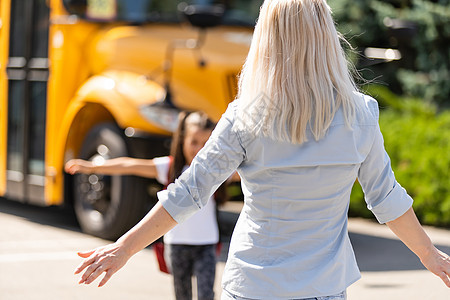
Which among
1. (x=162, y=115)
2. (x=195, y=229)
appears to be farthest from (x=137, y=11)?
(x=195, y=229)

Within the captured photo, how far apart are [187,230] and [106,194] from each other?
3.38 m

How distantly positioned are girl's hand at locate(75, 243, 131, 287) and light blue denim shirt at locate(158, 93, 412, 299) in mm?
190

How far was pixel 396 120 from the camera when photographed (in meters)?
10.3

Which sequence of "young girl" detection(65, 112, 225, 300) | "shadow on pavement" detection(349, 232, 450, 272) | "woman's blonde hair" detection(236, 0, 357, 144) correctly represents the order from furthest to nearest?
"shadow on pavement" detection(349, 232, 450, 272) < "young girl" detection(65, 112, 225, 300) < "woman's blonde hair" detection(236, 0, 357, 144)

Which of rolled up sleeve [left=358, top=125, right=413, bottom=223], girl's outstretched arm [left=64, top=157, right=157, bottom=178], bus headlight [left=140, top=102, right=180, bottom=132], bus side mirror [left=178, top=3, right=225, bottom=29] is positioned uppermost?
rolled up sleeve [left=358, top=125, right=413, bottom=223]

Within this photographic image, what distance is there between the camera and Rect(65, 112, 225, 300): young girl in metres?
4.50

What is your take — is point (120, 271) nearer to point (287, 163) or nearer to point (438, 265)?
point (438, 265)

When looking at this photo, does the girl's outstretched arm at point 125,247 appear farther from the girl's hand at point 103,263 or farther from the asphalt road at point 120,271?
the asphalt road at point 120,271

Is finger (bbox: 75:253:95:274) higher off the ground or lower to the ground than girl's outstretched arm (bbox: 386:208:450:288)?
lower

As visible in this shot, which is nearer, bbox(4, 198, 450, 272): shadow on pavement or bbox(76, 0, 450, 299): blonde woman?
bbox(76, 0, 450, 299): blonde woman

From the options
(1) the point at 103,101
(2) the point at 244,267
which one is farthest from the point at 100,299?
(2) the point at 244,267

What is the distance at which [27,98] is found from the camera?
28.9 feet

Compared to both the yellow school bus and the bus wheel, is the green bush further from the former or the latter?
the bus wheel

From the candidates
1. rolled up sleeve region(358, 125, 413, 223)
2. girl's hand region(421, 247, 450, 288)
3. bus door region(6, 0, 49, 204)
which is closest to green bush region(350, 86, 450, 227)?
bus door region(6, 0, 49, 204)
